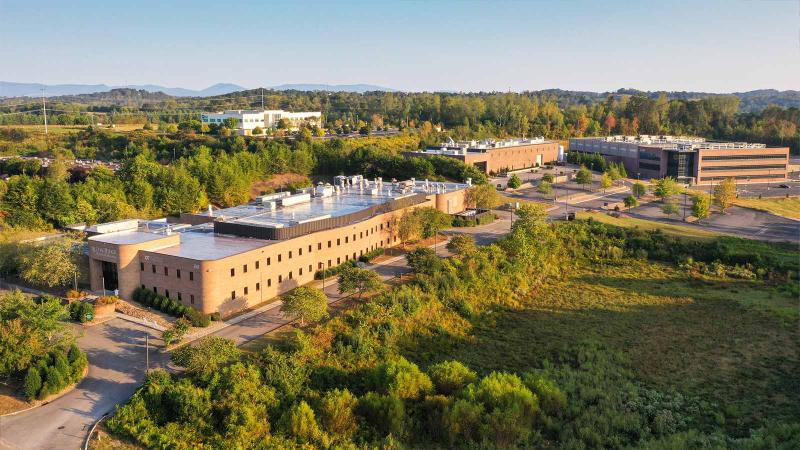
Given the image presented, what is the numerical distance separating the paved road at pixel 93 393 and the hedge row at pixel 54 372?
1.53ft

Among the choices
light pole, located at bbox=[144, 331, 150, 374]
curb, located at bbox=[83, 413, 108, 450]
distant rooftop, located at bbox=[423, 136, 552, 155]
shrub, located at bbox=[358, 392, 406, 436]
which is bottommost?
shrub, located at bbox=[358, 392, 406, 436]

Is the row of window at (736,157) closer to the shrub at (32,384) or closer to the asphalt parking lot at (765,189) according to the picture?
the asphalt parking lot at (765,189)

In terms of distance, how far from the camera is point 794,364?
102 feet

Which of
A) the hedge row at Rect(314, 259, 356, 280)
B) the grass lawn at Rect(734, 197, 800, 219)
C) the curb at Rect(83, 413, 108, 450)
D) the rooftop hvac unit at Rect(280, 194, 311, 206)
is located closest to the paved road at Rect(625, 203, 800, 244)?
the grass lawn at Rect(734, 197, 800, 219)

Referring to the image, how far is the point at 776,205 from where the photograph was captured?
67812mm

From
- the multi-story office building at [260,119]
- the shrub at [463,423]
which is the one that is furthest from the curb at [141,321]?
the multi-story office building at [260,119]

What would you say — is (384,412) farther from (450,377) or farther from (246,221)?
(246,221)

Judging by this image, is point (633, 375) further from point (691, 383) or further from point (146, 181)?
point (146, 181)

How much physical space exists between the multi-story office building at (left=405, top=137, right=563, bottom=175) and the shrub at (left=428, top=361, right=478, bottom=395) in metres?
51.0

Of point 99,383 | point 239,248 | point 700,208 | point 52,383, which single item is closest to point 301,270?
point 239,248

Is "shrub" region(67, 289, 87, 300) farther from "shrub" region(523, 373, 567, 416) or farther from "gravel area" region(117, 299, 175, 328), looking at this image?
"shrub" region(523, 373, 567, 416)

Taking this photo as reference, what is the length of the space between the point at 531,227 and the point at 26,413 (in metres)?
34.5

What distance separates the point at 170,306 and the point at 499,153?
59031mm

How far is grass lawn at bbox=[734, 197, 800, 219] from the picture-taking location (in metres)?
64.6
